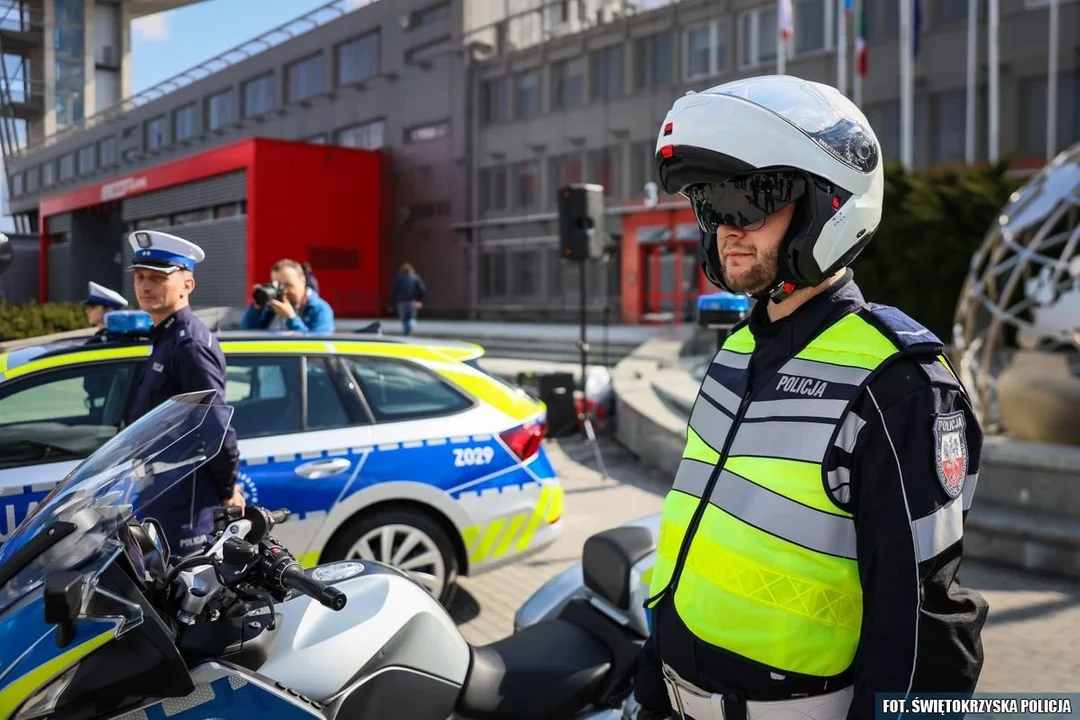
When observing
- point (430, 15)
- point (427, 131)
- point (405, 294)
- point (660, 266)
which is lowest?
point (405, 294)

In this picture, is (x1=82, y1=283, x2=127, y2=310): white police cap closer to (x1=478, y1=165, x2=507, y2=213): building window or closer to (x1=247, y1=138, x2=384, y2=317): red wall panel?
(x1=247, y1=138, x2=384, y2=317): red wall panel

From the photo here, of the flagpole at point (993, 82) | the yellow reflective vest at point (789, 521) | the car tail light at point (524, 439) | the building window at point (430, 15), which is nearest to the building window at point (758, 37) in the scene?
the flagpole at point (993, 82)

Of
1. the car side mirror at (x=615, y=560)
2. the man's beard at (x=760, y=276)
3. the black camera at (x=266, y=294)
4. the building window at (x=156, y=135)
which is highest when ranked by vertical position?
the building window at (x=156, y=135)

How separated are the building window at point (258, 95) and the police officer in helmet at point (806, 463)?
41.7 m

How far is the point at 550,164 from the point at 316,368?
26298 mm

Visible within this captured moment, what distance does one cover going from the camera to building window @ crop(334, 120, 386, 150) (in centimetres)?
3494

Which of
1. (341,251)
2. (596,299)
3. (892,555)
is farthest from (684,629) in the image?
(341,251)

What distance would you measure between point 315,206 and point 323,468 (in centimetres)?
2751

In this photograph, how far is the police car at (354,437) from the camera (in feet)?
12.8

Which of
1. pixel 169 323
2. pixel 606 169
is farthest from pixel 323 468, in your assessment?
pixel 606 169

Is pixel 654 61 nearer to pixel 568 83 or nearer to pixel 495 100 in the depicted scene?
pixel 568 83

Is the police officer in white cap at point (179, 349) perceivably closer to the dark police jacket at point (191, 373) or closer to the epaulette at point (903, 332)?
the dark police jacket at point (191, 373)

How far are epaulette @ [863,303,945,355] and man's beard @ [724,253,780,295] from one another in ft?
0.58

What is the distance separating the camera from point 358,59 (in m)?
35.8
